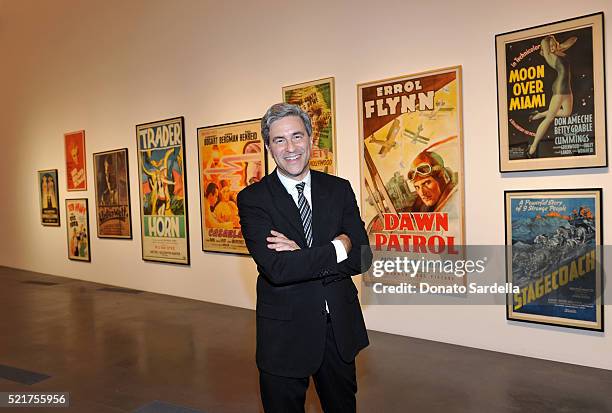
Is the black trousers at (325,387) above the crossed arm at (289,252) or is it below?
below

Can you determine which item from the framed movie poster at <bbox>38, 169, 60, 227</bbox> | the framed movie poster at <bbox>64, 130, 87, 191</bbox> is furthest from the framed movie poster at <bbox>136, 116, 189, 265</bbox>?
the framed movie poster at <bbox>38, 169, 60, 227</bbox>

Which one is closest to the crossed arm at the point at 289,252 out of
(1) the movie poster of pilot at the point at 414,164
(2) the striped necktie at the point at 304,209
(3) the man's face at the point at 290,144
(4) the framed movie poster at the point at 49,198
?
(2) the striped necktie at the point at 304,209

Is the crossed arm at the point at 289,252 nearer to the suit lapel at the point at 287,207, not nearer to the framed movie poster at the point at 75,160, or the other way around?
the suit lapel at the point at 287,207

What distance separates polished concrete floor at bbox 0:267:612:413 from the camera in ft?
11.0

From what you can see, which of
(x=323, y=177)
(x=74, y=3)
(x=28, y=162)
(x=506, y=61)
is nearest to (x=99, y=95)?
(x=74, y=3)

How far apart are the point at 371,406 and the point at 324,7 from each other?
3.82 meters

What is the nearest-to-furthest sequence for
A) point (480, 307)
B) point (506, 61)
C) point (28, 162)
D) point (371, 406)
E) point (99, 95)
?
1. point (371, 406)
2. point (506, 61)
3. point (480, 307)
4. point (99, 95)
5. point (28, 162)

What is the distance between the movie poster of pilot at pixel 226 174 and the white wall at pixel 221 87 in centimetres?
16

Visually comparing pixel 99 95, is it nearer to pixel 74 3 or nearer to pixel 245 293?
pixel 74 3

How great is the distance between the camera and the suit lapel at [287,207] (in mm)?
2148

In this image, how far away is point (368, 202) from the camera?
494cm

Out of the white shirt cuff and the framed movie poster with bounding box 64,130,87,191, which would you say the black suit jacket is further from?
the framed movie poster with bounding box 64,130,87,191

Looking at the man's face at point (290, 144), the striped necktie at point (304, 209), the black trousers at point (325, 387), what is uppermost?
the man's face at point (290, 144)

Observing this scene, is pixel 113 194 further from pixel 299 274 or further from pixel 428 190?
pixel 299 274
